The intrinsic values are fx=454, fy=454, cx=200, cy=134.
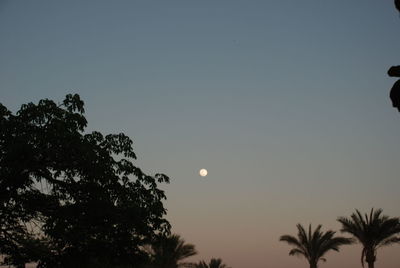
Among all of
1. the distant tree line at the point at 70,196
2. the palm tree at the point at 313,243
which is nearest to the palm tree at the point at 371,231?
the palm tree at the point at 313,243

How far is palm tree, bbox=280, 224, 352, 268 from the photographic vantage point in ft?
124

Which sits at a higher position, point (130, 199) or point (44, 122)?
point (44, 122)

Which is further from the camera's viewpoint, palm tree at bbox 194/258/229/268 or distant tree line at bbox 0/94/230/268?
palm tree at bbox 194/258/229/268

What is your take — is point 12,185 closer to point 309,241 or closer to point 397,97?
point 397,97

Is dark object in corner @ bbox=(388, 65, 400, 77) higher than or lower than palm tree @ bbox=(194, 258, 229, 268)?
lower

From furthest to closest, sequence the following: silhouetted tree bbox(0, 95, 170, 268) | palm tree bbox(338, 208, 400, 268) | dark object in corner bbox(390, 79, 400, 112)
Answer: palm tree bbox(338, 208, 400, 268) < silhouetted tree bbox(0, 95, 170, 268) < dark object in corner bbox(390, 79, 400, 112)

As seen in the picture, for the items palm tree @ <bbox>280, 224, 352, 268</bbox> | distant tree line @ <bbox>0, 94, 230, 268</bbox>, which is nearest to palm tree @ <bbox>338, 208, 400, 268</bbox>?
palm tree @ <bbox>280, 224, 352, 268</bbox>

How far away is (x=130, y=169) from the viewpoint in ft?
50.2

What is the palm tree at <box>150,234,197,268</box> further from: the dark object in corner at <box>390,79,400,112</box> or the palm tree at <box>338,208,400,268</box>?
the dark object in corner at <box>390,79,400,112</box>

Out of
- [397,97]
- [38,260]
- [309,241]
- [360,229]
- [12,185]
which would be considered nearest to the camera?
[397,97]

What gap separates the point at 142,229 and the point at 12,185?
4209 millimetres

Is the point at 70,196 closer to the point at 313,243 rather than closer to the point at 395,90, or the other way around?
the point at 395,90

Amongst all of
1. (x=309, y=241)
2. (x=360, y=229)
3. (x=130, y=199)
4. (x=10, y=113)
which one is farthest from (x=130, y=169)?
(x=309, y=241)

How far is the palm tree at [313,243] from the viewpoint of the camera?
37938 mm
